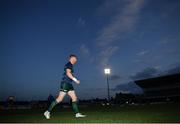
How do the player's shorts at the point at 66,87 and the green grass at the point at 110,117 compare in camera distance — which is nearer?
the green grass at the point at 110,117

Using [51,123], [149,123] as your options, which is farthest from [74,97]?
[149,123]

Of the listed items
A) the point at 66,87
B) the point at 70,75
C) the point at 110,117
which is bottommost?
the point at 110,117

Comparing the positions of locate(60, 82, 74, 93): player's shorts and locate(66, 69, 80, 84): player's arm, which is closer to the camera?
locate(66, 69, 80, 84): player's arm

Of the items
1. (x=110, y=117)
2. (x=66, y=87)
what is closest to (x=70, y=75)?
(x=66, y=87)

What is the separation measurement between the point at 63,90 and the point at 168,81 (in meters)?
108

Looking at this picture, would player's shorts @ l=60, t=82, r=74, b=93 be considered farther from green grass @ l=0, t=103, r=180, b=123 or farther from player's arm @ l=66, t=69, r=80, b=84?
green grass @ l=0, t=103, r=180, b=123

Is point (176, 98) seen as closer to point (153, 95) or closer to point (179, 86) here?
point (179, 86)

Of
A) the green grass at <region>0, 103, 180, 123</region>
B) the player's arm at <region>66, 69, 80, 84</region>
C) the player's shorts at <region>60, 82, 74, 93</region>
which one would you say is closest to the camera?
the green grass at <region>0, 103, 180, 123</region>

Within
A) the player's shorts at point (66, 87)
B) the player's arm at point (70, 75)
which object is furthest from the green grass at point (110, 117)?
the player's arm at point (70, 75)

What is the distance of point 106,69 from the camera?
1097 inches

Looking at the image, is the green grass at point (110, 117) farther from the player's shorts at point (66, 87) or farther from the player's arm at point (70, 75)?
the player's arm at point (70, 75)

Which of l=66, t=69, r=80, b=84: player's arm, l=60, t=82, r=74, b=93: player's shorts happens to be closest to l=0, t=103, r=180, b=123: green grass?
l=60, t=82, r=74, b=93: player's shorts

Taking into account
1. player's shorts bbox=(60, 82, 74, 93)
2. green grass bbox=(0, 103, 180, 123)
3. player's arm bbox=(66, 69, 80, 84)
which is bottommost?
green grass bbox=(0, 103, 180, 123)

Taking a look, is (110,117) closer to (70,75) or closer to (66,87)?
(66,87)
